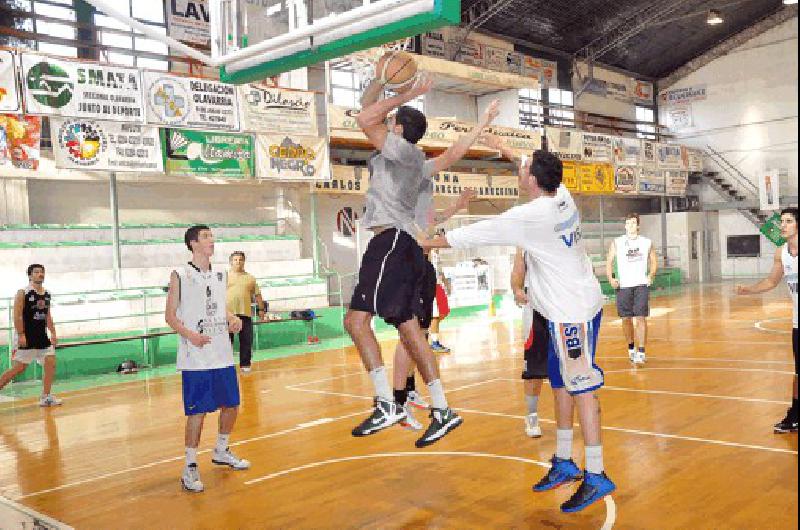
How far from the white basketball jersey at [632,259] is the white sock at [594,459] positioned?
18.9 feet

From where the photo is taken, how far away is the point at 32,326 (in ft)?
28.6

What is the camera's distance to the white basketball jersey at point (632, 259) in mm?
9156

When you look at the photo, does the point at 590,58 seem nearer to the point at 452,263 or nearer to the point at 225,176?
the point at 452,263

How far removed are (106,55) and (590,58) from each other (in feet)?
57.9

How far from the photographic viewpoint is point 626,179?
25594 millimetres

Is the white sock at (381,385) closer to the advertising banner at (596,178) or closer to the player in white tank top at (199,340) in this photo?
the player in white tank top at (199,340)

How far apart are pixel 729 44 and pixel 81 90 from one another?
25.7 metres

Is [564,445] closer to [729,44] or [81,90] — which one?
[81,90]

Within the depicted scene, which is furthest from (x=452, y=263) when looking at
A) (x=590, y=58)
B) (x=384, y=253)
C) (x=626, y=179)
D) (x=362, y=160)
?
(x=384, y=253)

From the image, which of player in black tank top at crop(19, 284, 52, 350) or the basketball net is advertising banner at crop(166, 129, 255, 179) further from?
player in black tank top at crop(19, 284, 52, 350)

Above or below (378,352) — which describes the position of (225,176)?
above

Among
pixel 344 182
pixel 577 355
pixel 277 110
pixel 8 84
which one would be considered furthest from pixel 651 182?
pixel 577 355

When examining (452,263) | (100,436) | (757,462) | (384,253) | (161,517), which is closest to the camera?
(384,253)

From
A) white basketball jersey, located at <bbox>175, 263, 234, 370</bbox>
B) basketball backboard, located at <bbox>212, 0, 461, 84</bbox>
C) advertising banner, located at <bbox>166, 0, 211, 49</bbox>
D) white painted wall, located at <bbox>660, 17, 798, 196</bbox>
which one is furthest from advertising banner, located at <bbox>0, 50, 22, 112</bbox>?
white painted wall, located at <bbox>660, 17, 798, 196</bbox>
